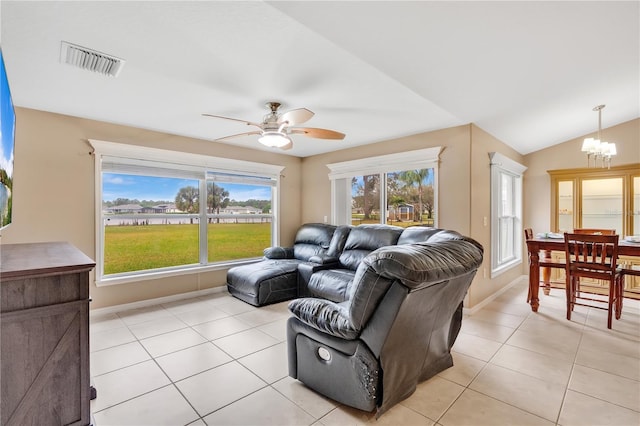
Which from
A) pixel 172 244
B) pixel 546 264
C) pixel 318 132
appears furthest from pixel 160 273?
pixel 546 264

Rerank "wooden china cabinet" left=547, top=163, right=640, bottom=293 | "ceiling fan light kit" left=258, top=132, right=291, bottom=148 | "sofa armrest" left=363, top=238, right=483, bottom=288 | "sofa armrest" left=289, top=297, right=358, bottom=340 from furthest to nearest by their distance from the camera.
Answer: "wooden china cabinet" left=547, top=163, right=640, bottom=293
"ceiling fan light kit" left=258, top=132, right=291, bottom=148
"sofa armrest" left=289, top=297, right=358, bottom=340
"sofa armrest" left=363, top=238, right=483, bottom=288

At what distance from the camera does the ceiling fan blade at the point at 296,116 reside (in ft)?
8.56

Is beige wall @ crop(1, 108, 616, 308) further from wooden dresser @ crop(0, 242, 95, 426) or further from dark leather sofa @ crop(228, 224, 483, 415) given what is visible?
wooden dresser @ crop(0, 242, 95, 426)

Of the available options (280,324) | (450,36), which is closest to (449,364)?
(280,324)

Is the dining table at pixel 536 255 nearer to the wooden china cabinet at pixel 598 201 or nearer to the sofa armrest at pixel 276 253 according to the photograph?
the wooden china cabinet at pixel 598 201

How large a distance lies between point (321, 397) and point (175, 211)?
3497 millimetres

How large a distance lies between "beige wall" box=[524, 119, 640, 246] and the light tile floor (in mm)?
2242

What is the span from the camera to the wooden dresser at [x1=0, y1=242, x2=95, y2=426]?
124 cm

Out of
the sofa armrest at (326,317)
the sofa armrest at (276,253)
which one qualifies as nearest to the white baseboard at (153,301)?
the sofa armrest at (276,253)

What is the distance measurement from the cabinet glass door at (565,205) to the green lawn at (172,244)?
518 centimetres

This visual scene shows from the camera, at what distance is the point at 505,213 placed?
16.6 feet

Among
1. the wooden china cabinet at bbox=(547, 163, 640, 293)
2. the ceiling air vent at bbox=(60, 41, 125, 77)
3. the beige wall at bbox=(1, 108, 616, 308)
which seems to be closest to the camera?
the ceiling air vent at bbox=(60, 41, 125, 77)

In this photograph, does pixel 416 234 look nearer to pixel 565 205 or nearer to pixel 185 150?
pixel 185 150

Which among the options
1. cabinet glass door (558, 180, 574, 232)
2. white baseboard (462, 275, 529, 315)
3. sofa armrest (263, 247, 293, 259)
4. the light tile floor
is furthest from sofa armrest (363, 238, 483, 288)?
cabinet glass door (558, 180, 574, 232)
